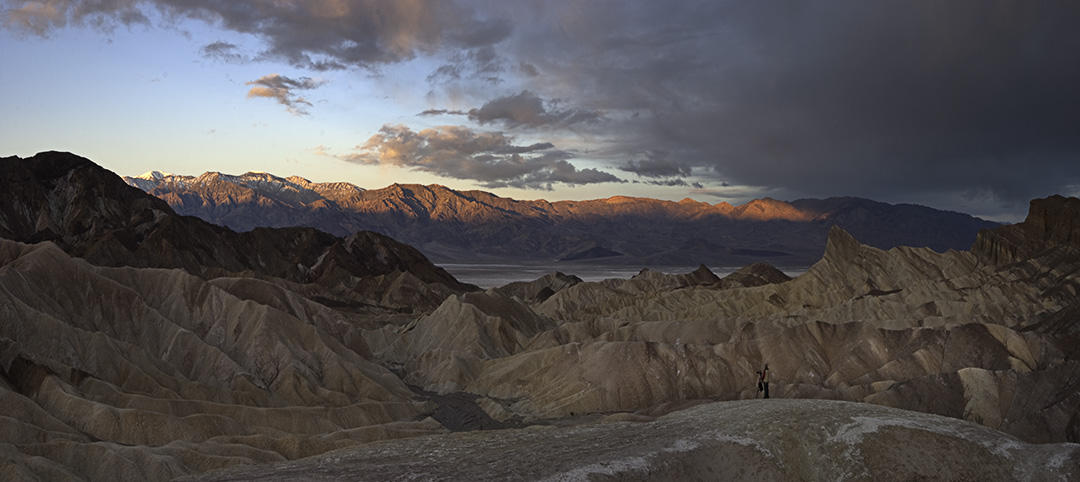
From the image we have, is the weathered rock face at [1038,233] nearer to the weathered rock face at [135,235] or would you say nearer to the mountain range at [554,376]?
the mountain range at [554,376]

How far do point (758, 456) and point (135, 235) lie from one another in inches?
5919

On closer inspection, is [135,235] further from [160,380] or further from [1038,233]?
[1038,233]

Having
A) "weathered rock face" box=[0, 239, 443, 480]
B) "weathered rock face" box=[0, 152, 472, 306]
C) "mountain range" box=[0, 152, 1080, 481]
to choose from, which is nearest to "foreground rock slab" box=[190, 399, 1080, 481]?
"mountain range" box=[0, 152, 1080, 481]

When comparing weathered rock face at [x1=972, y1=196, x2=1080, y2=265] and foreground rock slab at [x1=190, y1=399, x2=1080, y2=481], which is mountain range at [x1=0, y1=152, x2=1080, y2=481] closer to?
foreground rock slab at [x1=190, y1=399, x2=1080, y2=481]

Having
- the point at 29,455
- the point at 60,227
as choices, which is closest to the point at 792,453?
the point at 29,455

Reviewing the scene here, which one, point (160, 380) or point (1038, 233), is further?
point (1038, 233)

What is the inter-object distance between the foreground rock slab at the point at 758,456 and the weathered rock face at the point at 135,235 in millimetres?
117655

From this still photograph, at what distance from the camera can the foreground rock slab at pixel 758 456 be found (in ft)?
98.2

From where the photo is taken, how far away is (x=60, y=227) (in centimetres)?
15375

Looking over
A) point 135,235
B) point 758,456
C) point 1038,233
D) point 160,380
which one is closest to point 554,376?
point 160,380

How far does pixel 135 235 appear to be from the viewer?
148 m

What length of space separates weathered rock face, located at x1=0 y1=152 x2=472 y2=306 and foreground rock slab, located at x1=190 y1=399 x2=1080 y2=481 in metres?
118

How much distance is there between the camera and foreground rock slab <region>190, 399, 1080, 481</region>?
29.9 m

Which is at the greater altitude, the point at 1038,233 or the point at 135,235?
the point at 1038,233
